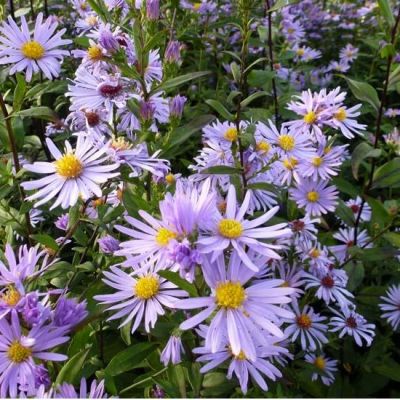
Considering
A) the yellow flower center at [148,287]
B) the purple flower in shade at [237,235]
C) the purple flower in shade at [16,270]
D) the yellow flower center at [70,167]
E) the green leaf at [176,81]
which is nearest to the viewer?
the purple flower in shade at [237,235]

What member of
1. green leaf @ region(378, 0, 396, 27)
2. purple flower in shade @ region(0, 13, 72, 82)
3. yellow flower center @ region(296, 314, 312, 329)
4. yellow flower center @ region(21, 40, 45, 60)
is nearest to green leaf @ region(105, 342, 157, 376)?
yellow flower center @ region(296, 314, 312, 329)

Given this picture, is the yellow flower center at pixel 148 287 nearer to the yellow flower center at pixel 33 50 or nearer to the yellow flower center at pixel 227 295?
the yellow flower center at pixel 227 295

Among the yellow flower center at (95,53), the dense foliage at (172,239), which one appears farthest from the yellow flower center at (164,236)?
the yellow flower center at (95,53)

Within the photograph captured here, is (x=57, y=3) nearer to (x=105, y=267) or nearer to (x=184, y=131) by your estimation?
(x=184, y=131)

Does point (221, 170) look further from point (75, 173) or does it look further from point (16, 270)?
point (16, 270)

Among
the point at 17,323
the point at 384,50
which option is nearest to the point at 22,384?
the point at 17,323

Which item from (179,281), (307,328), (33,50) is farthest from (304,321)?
(33,50)

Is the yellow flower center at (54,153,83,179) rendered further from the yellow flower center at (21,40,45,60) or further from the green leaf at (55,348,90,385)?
the yellow flower center at (21,40,45,60)
